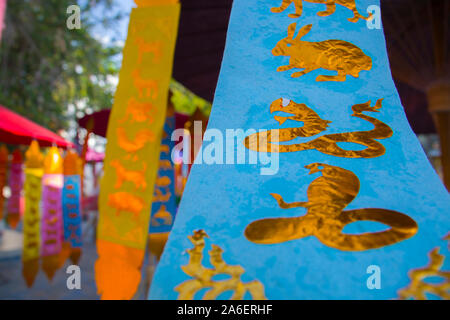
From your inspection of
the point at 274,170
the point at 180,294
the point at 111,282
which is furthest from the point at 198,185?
the point at 111,282

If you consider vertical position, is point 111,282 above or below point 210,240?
below

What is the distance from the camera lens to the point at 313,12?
8.15 ft

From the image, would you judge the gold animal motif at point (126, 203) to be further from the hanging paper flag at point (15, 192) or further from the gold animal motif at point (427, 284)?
the hanging paper flag at point (15, 192)

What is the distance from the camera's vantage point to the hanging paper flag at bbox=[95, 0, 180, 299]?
7.17 feet

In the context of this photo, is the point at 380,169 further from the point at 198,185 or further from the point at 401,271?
the point at 198,185

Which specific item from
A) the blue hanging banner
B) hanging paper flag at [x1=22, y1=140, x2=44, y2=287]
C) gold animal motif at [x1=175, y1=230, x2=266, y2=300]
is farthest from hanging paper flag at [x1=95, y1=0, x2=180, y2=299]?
hanging paper flag at [x1=22, y1=140, x2=44, y2=287]

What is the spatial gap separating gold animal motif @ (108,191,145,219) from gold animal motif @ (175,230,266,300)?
2.37 ft

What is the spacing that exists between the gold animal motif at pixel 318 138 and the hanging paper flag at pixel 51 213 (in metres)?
2.48

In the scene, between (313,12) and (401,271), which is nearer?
(401,271)

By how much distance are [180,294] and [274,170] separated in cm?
85

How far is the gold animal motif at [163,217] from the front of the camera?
3045 millimetres

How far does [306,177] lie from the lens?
1.87 m

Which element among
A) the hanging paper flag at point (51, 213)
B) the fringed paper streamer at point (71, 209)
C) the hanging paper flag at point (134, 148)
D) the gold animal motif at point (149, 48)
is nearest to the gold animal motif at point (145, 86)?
the hanging paper flag at point (134, 148)
